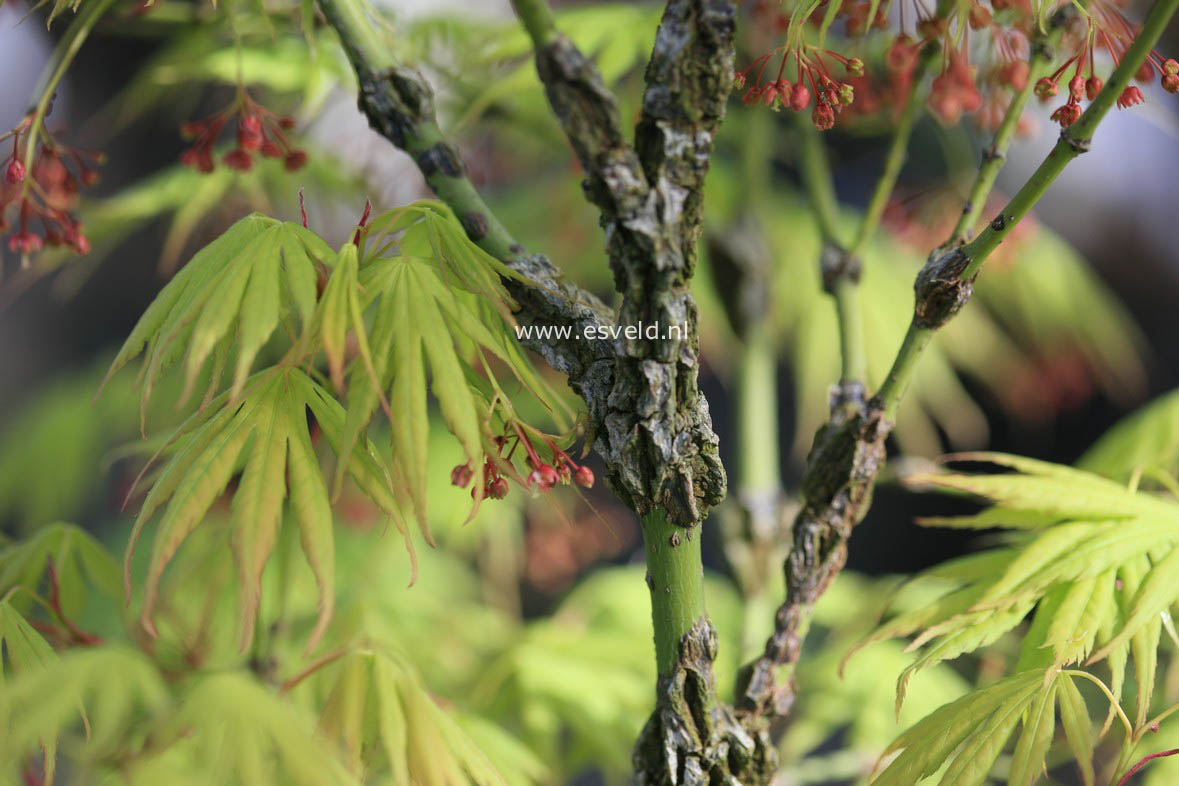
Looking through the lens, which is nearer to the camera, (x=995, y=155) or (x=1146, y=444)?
(x=995, y=155)

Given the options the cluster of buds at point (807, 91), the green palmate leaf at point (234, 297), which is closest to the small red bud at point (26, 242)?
the green palmate leaf at point (234, 297)

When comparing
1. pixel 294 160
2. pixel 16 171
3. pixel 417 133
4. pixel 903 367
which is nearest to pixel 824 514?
pixel 903 367

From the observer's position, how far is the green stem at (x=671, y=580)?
1.51 feet

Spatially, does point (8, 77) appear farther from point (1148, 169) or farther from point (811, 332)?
point (1148, 169)

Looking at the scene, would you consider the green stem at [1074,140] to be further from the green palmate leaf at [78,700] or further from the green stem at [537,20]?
the green palmate leaf at [78,700]

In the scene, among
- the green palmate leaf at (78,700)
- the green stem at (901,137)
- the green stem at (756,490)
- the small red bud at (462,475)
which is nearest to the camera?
the green palmate leaf at (78,700)

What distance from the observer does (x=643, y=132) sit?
42cm

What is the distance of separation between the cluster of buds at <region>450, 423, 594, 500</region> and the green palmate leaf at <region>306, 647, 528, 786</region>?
10 centimetres

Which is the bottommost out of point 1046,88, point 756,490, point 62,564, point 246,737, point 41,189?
point 756,490

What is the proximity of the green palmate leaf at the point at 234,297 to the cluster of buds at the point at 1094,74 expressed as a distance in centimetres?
38

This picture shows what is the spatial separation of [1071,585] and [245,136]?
0.55m

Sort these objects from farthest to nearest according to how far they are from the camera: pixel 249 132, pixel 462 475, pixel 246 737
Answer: pixel 249 132
pixel 462 475
pixel 246 737

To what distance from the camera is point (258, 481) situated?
38cm

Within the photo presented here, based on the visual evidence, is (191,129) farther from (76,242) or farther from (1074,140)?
(1074,140)
